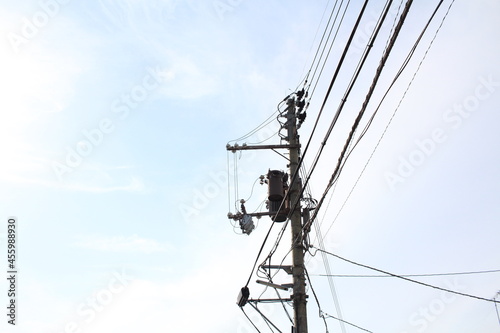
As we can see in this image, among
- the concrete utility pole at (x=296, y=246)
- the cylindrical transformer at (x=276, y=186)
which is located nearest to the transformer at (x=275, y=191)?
the cylindrical transformer at (x=276, y=186)

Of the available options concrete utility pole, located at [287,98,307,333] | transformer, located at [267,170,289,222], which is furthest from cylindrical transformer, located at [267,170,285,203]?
concrete utility pole, located at [287,98,307,333]

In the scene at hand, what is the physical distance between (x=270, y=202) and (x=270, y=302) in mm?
2714

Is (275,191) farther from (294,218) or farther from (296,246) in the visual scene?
(296,246)

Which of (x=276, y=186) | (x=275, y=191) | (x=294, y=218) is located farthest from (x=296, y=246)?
(x=276, y=186)

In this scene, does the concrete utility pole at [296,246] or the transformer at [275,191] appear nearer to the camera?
the concrete utility pole at [296,246]

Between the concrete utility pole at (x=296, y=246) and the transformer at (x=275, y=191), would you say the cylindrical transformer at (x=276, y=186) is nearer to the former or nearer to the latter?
the transformer at (x=275, y=191)

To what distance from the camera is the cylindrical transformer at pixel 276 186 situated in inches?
510

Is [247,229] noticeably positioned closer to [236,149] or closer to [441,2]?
[236,149]

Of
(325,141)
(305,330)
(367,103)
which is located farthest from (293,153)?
(367,103)

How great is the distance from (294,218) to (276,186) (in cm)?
122

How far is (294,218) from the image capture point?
12.1 m

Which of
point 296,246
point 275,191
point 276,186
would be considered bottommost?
point 296,246

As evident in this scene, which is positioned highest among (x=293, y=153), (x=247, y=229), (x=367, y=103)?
(x=293, y=153)

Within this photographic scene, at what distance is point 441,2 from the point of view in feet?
17.3
